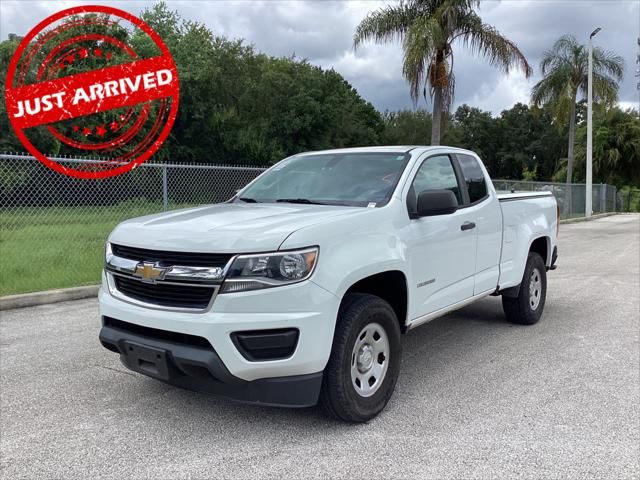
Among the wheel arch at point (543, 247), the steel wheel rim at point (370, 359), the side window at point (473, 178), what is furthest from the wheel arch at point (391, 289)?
the wheel arch at point (543, 247)

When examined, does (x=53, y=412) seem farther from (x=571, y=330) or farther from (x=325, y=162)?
(x=571, y=330)

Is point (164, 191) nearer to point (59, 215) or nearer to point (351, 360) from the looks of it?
point (59, 215)

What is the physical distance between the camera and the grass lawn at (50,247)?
8055 millimetres

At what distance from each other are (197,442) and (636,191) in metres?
51.6

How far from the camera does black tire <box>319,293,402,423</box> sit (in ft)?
11.5

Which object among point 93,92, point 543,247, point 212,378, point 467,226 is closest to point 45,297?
point 212,378

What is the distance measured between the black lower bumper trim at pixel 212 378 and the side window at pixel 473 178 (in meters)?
2.69

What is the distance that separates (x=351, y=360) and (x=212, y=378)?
85 centimetres

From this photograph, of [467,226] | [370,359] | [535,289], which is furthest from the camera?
[535,289]

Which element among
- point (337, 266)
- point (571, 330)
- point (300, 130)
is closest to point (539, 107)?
point (300, 130)

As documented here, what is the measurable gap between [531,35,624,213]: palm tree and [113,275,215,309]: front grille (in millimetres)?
31671

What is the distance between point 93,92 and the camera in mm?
29891

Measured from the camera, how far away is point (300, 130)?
123 ft

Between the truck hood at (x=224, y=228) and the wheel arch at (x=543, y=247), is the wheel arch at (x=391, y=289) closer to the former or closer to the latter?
the truck hood at (x=224, y=228)
